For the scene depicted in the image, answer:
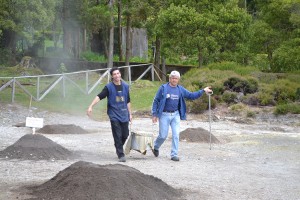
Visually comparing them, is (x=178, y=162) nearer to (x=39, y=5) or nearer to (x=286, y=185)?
(x=286, y=185)

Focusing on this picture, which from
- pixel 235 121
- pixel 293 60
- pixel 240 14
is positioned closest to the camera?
pixel 235 121

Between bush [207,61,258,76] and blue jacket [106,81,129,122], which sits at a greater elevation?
bush [207,61,258,76]

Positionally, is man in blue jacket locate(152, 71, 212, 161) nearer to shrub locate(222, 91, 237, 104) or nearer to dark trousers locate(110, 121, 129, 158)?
dark trousers locate(110, 121, 129, 158)

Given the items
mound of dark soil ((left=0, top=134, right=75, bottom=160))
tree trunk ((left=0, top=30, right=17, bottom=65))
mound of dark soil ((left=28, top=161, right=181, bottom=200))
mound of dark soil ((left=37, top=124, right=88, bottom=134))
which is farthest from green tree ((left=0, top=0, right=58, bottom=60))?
mound of dark soil ((left=28, top=161, right=181, bottom=200))

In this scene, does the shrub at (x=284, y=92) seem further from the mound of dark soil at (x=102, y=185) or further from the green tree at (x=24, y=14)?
the mound of dark soil at (x=102, y=185)

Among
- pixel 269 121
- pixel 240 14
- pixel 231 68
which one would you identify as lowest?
pixel 269 121

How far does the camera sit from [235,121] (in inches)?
933

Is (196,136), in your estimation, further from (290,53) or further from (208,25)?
(208,25)

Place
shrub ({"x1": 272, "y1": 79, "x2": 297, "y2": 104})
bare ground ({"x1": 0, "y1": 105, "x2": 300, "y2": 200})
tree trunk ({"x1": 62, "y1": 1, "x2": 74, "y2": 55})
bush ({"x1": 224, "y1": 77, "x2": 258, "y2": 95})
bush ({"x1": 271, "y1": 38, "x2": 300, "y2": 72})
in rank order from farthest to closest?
tree trunk ({"x1": 62, "y1": 1, "x2": 74, "y2": 55}) → bush ({"x1": 224, "y1": 77, "x2": 258, "y2": 95}) → shrub ({"x1": 272, "y1": 79, "x2": 297, "y2": 104}) → bush ({"x1": 271, "y1": 38, "x2": 300, "y2": 72}) → bare ground ({"x1": 0, "y1": 105, "x2": 300, "y2": 200})

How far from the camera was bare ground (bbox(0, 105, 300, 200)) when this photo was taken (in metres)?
10.4

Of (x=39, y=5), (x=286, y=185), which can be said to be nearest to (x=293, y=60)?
(x=39, y=5)

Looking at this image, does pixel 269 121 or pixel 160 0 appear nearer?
pixel 269 121

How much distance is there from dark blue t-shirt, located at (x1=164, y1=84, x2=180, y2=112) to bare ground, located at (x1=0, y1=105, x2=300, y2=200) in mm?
1098

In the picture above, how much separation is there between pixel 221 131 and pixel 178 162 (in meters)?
7.56
